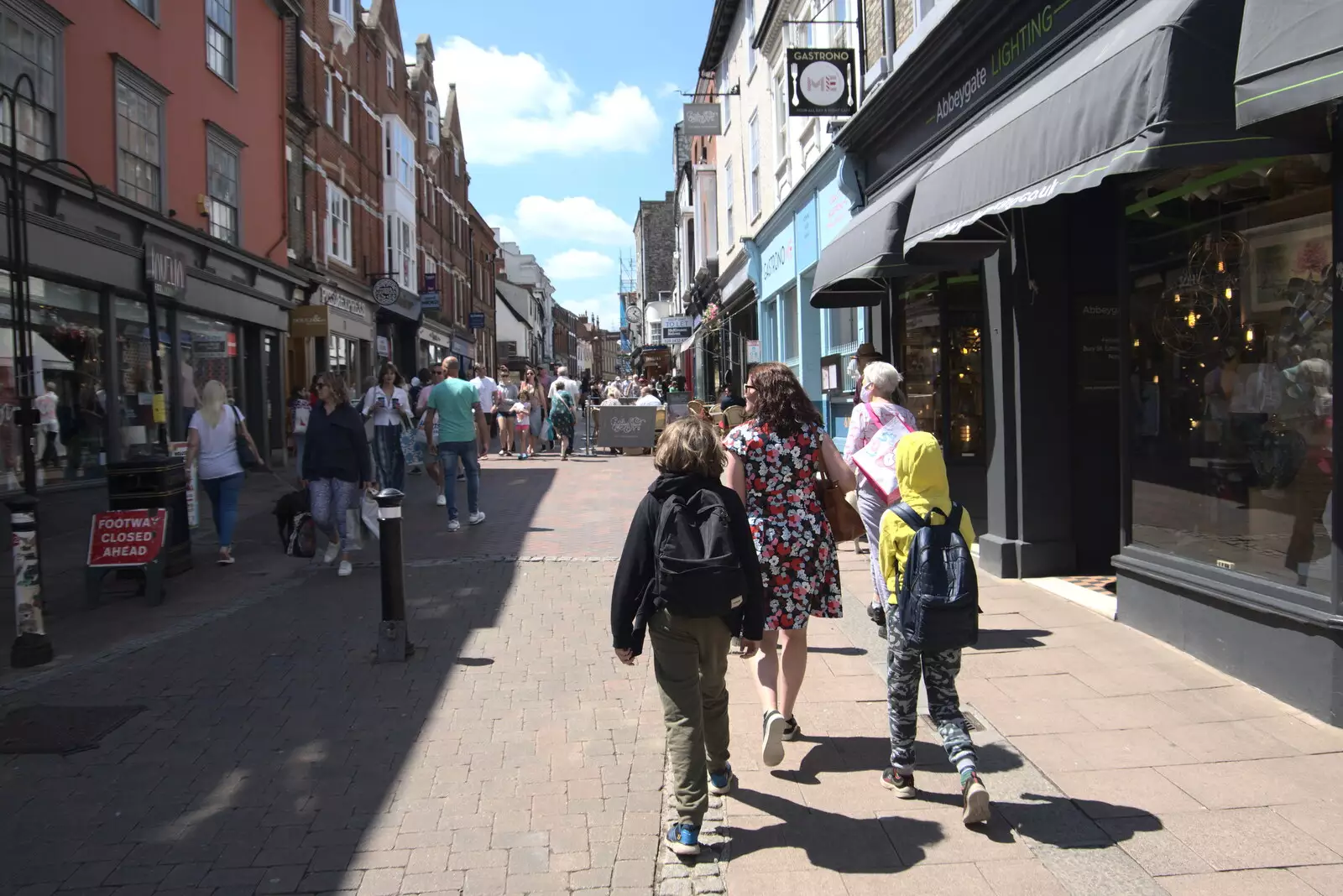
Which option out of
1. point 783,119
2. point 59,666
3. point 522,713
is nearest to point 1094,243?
point 522,713

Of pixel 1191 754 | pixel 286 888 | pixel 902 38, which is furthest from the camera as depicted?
pixel 902 38

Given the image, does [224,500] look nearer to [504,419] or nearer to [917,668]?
[917,668]

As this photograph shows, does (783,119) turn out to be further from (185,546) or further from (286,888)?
(286,888)

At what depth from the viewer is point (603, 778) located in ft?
13.5

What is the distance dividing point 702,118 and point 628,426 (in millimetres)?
8720

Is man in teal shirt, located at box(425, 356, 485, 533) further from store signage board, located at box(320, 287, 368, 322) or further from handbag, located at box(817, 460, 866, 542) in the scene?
store signage board, located at box(320, 287, 368, 322)

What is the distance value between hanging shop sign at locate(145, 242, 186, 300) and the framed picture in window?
1250cm

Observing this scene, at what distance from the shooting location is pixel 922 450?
143 inches

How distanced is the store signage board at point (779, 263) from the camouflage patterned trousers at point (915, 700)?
12.9 m

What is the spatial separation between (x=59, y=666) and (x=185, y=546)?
259cm

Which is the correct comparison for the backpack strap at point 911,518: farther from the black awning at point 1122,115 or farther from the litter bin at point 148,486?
the litter bin at point 148,486

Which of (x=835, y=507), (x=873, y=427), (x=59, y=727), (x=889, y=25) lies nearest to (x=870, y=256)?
(x=889, y=25)

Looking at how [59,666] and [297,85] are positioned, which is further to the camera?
[297,85]

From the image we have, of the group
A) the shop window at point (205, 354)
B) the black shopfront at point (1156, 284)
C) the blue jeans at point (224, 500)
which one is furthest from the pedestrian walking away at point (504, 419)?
the black shopfront at point (1156, 284)
